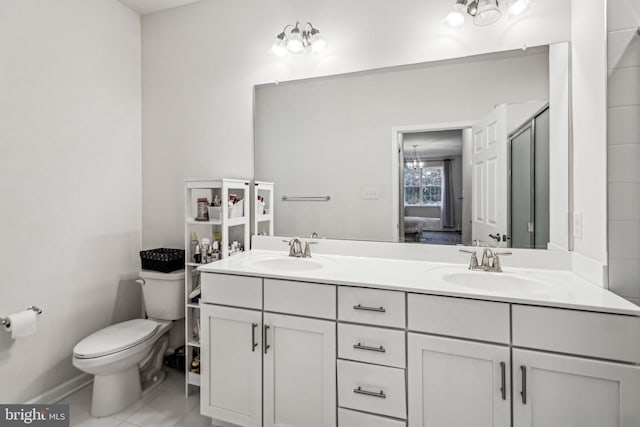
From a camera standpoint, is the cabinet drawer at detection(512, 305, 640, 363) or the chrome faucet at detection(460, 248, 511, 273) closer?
the cabinet drawer at detection(512, 305, 640, 363)

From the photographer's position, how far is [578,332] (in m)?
1.07

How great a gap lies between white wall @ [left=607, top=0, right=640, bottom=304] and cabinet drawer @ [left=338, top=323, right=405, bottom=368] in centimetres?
90

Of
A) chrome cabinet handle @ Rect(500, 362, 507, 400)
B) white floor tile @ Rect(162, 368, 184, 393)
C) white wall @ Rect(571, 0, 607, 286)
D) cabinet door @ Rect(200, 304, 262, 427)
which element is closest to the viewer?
chrome cabinet handle @ Rect(500, 362, 507, 400)

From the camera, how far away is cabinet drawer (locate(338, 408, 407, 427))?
129 cm

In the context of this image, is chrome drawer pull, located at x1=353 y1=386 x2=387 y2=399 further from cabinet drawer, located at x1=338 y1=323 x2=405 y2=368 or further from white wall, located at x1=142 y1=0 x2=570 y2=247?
white wall, located at x1=142 y1=0 x2=570 y2=247

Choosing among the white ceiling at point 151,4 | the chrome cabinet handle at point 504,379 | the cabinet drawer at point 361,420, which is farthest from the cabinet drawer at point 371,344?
the white ceiling at point 151,4

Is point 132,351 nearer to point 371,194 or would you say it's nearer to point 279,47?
point 371,194

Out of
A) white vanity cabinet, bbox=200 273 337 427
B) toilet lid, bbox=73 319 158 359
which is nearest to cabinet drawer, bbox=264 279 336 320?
white vanity cabinet, bbox=200 273 337 427

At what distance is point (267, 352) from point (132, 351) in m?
0.88

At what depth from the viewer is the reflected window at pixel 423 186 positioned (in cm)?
172

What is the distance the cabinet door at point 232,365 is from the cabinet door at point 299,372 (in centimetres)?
6

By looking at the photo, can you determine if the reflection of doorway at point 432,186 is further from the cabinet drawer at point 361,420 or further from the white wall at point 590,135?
the cabinet drawer at point 361,420

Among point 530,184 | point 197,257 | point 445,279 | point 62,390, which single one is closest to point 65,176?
point 197,257

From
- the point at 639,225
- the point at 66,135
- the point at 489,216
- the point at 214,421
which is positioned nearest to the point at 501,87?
the point at 489,216
